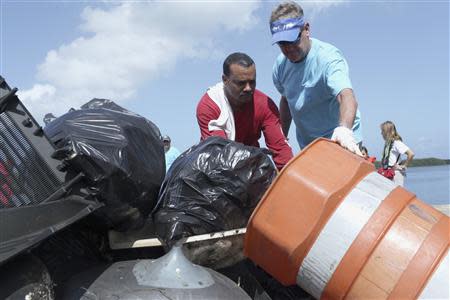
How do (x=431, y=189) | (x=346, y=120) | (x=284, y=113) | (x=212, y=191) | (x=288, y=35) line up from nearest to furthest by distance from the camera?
(x=212, y=191) → (x=346, y=120) → (x=288, y=35) → (x=284, y=113) → (x=431, y=189)

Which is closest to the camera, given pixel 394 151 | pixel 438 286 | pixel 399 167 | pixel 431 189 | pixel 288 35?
pixel 438 286

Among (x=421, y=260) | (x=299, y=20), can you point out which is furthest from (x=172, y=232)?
(x=299, y=20)

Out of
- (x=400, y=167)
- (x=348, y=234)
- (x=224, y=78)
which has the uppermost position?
(x=224, y=78)

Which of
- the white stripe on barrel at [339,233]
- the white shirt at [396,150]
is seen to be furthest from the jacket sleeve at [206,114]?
the white shirt at [396,150]

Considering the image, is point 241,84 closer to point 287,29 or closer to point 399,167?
point 287,29

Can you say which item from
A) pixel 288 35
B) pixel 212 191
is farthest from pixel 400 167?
pixel 212 191

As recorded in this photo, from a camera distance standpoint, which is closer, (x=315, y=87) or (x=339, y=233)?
(x=339, y=233)

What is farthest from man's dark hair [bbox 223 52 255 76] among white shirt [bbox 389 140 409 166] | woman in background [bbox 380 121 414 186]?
white shirt [bbox 389 140 409 166]

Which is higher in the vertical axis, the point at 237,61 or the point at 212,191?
the point at 237,61

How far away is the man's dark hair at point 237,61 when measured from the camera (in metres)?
3.21

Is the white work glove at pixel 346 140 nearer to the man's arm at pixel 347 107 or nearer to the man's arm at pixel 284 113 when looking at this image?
the man's arm at pixel 347 107

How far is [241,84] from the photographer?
10.4 ft

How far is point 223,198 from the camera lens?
2.12 m

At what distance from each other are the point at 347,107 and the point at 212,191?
109 centimetres
